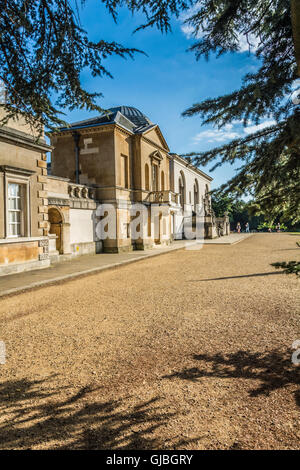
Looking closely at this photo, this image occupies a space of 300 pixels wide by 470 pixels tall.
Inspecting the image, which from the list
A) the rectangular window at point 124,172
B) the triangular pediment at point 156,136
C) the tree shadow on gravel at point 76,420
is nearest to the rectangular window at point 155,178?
the triangular pediment at point 156,136

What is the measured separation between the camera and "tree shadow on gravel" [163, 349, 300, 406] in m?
3.15

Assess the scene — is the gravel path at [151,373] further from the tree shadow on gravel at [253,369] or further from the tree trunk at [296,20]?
the tree trunk at [296,20]

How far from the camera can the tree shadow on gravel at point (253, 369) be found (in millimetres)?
3149

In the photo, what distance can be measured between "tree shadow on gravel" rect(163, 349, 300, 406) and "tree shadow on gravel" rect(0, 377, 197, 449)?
0.78 meters

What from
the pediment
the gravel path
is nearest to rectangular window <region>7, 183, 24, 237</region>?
the gravel path

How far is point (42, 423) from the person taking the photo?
8.36 feet

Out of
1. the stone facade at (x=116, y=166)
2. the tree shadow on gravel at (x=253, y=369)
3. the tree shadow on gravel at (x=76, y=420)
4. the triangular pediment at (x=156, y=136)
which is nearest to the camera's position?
the tree shadow on gravel at (x=76, y=420)

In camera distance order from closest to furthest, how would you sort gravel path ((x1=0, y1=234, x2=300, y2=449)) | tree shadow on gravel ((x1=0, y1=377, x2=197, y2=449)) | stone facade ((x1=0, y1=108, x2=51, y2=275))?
tree shadow on gravel ((x1=0, y1=377, x2=197, y2=449))
gravel path ((x1=0, y1=234, x2=300, y2=449))
stone facade ((x1=0, y1=108, x2=51, y2=275))

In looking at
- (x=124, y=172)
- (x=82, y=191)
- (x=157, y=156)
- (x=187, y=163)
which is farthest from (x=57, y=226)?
(x=187, y=163)

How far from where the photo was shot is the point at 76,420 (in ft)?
8.45

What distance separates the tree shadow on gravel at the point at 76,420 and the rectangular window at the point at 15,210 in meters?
8.14

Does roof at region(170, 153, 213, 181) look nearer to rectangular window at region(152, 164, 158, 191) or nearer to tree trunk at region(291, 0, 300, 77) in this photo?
tree trunk at region(291, 0, 300, 77)

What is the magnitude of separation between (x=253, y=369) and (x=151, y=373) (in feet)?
4.02
